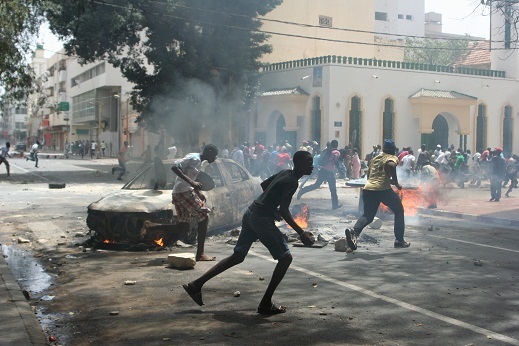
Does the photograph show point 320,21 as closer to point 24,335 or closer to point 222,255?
point 222,255

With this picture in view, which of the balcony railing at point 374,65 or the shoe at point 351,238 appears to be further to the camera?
the balcony railing at point 374,65

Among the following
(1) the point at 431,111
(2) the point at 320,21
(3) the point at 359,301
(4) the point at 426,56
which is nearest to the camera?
(3) the point at 359,301

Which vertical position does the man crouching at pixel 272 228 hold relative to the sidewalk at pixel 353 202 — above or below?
above

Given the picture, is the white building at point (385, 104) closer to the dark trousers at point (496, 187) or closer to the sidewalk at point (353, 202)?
the sidewalk at point (353, 202)

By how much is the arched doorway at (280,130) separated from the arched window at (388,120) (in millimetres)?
5123

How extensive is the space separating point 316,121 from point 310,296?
2530 centimetres

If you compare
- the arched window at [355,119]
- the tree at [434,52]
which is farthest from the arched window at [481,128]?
the tree at [434,52]

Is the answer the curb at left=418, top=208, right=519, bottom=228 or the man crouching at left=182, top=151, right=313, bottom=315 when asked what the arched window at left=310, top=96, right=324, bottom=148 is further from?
the man crouching at left=182, top=151, right=313, bottom=315

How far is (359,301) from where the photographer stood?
6.12 metres

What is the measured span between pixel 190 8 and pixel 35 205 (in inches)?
568

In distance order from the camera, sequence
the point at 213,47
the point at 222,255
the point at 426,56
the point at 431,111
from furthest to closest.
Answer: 1. the point at 426,56
2. the point at 431,111
3. the point at 213,47
4. the point at 222,255

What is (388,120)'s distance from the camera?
105 feet

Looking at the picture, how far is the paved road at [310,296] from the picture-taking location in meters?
5.06

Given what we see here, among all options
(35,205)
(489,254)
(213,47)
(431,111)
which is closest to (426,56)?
(431,111)
